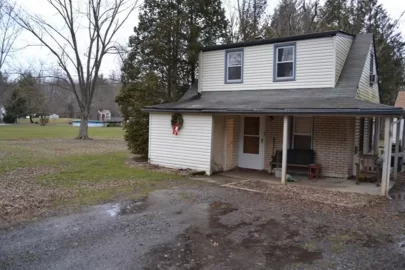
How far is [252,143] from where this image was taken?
39.5 ft

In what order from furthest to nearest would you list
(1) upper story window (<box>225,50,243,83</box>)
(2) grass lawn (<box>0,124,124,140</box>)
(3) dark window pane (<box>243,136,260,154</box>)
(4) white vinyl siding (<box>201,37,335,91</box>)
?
(2) grass lawn (<box>0,124,124,140</box>), (1) upper story window (<box>225,50,243,83</box>), (3) dark window pane (<box>243,136,260,154</box>), (4) white vinyl siding (<box>201,37,335,91</box>)


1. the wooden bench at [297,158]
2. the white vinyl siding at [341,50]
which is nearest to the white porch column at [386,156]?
the wooden bench at [297,158]

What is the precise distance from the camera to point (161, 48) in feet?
53.7

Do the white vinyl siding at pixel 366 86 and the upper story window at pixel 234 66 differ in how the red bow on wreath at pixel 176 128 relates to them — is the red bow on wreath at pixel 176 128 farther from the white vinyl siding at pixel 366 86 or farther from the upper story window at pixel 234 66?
the white vinyl siding at pixel 366 86

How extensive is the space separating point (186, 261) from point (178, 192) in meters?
4.17

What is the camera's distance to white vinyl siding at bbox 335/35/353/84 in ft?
35.9

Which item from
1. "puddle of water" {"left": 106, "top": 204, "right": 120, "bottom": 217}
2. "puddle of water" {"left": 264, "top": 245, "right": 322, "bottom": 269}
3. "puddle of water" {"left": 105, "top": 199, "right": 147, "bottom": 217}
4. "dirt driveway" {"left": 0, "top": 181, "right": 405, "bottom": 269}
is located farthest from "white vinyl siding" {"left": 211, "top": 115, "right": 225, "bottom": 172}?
"puddle of water" {"left": 264, "top": 245, "right": 322, "bottom": 269}

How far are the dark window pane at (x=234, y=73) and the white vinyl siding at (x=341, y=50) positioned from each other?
3.55 metres

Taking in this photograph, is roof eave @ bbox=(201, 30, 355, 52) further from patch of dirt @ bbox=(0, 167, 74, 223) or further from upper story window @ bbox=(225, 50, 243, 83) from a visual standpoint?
patch of dirt @ bbox=(0, 167, 74, 223)

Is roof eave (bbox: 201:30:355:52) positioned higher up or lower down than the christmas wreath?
higher up

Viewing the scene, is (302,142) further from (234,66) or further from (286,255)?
(286,255)

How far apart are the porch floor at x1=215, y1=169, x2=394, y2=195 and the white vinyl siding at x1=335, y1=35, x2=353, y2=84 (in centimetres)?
341

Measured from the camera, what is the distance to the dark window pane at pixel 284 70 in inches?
456

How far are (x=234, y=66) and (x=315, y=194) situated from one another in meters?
6.42
